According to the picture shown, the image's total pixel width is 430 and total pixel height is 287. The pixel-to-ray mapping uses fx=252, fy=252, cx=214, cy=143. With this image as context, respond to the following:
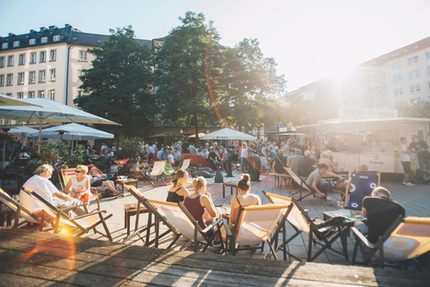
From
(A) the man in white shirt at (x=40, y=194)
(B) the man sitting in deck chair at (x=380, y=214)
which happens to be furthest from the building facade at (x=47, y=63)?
(B) the man sitting in deck chair at (x=380, y=214)

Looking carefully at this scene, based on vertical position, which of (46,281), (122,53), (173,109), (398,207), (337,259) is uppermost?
(122,53)

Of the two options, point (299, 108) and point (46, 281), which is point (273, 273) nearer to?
point (46, 281)

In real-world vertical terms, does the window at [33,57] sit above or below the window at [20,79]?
above

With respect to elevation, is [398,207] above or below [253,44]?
below

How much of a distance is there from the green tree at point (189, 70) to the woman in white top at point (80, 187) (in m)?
21.5

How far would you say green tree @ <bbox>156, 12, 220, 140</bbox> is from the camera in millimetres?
27828

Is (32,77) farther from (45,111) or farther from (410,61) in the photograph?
(410,61)

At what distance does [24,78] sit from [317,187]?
53.0 meters

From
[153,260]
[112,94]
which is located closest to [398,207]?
[153,260]

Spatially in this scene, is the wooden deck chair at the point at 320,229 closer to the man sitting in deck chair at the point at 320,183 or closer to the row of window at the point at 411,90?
the man sitting in deck chair at the point at 320,183

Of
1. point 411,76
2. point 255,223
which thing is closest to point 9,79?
point 255,223

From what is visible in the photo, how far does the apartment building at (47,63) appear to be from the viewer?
41.3 meters

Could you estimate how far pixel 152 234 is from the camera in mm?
4820

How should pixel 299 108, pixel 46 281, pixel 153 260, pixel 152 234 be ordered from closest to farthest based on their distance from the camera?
pixel 46 281 → pixel 153 260 → pixel 152 234 → pixel 299 108
